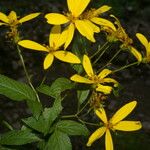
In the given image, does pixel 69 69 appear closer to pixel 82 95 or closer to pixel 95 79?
pixel 82 95

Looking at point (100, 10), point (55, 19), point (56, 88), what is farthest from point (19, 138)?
point (100, 10)

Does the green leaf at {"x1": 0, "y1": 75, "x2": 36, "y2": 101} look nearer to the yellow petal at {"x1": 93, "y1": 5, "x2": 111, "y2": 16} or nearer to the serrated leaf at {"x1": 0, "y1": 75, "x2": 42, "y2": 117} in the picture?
the serrated leaf at {"x1": 0, "y1": 75, "x2": 42, "y2": 117}

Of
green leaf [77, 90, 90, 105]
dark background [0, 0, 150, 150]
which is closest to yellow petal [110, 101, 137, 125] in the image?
green leaf [77, 90, 90, 105]

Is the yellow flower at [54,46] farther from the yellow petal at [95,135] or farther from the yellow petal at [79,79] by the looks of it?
the yellow petal at [95,135]

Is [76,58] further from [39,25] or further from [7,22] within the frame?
[39,25]

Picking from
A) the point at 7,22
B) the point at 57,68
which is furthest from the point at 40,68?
the point at 7,22
